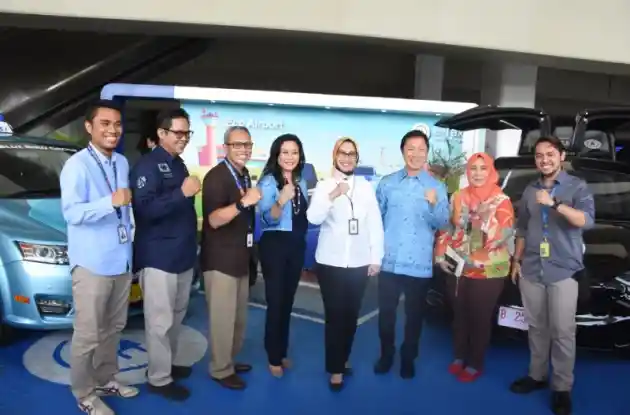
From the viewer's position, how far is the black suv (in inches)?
125

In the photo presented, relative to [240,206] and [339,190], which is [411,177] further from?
[240,206]

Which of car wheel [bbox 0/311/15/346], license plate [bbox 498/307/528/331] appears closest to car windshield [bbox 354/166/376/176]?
license plate [bbox 498/307/528/331]

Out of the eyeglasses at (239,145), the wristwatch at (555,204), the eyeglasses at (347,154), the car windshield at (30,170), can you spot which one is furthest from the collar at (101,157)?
the wristwatch at (555,204)

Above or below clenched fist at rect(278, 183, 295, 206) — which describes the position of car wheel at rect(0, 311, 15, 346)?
below

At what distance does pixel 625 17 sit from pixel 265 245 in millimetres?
7502

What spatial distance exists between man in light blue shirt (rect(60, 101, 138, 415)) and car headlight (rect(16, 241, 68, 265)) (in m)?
0.77

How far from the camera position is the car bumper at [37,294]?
3.14m

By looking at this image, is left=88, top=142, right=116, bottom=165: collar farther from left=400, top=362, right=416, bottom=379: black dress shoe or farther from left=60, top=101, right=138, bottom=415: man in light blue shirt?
left=400, top=362, right=416, bottom=379: black dress shoe

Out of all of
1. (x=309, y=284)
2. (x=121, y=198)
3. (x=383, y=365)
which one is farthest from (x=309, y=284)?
(x=121, y=198)

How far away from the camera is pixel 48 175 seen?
13.4ft

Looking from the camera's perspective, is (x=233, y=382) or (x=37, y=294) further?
(x=37, y=294)

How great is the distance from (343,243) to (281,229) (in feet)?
1.23

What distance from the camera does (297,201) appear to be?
3.04 m

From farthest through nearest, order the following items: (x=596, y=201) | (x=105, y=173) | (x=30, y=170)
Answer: (x=30, y=170) → (x=596, y=201) → (x=105, y=173)
